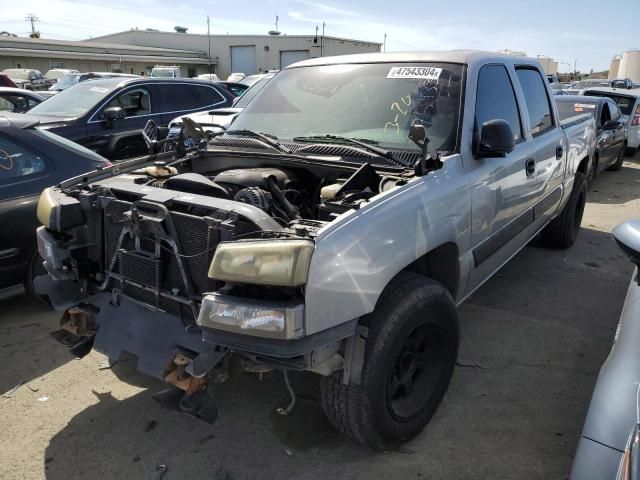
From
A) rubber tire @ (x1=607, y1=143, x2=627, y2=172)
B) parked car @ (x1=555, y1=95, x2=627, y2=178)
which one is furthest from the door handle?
rubber tire @ (x1=607, y1=143, x2=627, y2=172)

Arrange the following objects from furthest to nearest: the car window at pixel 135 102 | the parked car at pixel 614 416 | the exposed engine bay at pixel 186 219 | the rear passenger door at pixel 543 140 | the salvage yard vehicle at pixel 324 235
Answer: the car window at pixel 135 102 < the rear passenger door at pixel 543 140 < the exposed engine bay at pixel 186 219 < the salvage yard vehicle at pixel 324 235 < the parked car at pixel 614 416

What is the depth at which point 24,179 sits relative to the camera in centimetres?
409

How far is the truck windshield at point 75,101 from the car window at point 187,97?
0.91m

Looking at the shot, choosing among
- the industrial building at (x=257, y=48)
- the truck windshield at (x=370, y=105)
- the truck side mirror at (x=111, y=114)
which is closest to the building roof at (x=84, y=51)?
the industrial building at (x=257, y=48)

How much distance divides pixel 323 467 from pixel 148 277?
1254mm

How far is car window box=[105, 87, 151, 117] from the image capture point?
27.6 feet

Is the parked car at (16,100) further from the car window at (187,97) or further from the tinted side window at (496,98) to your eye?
the tinted side window at (496,98)

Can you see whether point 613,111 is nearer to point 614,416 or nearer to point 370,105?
point 370,105

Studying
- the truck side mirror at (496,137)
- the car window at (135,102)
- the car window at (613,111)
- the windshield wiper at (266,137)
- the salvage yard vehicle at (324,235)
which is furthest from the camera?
the car window at (613,111)

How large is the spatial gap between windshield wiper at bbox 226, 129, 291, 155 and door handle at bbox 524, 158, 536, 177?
1792 millimetres

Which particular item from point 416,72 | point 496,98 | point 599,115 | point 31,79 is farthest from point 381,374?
point 31,79

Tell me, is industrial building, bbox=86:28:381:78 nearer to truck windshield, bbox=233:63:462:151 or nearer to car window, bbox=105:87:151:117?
car window, bbox=105:87:151:117

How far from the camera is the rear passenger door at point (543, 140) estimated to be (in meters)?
4.16

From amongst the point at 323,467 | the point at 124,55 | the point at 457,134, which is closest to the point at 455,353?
the point at 323,467
